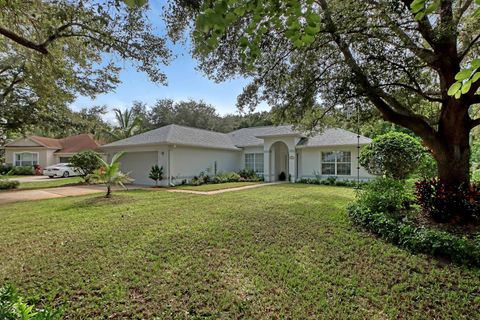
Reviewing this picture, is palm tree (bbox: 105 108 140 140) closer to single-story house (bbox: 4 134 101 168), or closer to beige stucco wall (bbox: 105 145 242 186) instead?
single-story house (bbox: 4 134 101 168)

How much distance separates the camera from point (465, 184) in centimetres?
718

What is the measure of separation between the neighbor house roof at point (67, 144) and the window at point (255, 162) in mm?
19985

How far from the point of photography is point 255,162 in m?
23.2

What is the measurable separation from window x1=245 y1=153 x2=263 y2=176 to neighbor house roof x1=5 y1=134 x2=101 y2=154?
19985 millimetres

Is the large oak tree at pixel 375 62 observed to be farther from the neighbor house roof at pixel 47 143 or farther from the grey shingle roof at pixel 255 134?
the neighbor house roof at pixel 47 143

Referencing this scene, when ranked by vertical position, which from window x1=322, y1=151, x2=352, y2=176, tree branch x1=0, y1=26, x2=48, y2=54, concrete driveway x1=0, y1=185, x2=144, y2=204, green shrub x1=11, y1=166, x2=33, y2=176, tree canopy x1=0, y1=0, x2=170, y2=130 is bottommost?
concrete driveway x1=0, y1=185, x2=144, y2=204

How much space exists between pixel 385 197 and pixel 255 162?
52.0 ft

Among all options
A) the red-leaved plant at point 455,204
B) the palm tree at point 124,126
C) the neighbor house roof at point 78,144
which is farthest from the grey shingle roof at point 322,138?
the neighbor house roof at point 78,144

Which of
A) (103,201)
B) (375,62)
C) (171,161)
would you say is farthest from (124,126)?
(375,62)

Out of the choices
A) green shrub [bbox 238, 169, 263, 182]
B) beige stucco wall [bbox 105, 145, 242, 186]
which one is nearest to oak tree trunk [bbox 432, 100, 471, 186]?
green shrub [bbox 238, 169, 263, 182]

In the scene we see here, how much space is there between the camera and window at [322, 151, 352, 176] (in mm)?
19064

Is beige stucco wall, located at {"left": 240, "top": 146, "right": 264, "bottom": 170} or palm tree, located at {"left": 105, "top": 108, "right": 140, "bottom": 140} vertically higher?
palm tree, located at {"left": 105, "top": 108, "right": 140, "bottom": 140}

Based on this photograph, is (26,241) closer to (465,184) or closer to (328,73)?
(328,73)

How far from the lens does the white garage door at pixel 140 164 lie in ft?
63.4
